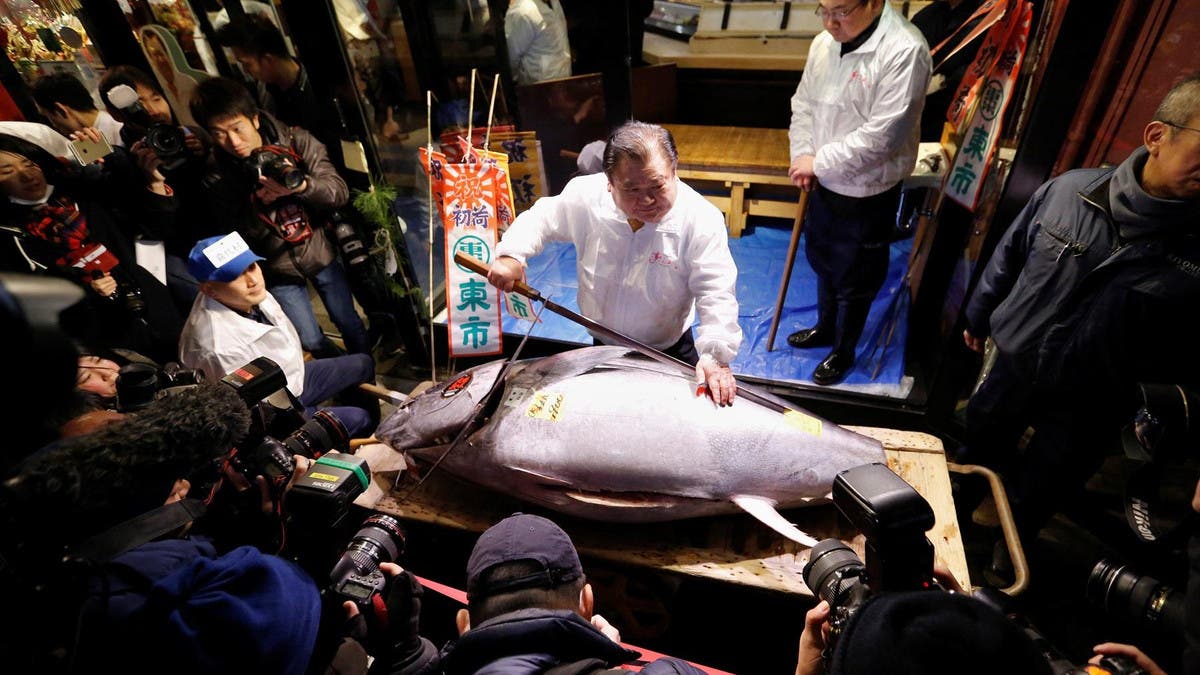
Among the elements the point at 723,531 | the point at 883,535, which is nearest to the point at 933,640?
A: the point at 883,535

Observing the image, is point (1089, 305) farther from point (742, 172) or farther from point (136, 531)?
point (136, 531)

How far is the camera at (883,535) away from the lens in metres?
1.23

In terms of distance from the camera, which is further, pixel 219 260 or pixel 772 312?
pixel 772 312

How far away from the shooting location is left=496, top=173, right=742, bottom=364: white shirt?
89.8 inches

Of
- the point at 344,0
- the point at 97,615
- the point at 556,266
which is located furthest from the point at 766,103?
the point at 97,615

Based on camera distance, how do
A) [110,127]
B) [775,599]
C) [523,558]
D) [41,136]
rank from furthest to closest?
[110,127] → [41,136] → [775,599] → [523,558]

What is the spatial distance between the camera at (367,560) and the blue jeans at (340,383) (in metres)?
1.40

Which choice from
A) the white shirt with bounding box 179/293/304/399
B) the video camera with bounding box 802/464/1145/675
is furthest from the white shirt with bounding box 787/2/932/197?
the white shirt with bounding box 179/293/304/399

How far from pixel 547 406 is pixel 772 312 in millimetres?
2422

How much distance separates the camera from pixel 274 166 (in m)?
3.12

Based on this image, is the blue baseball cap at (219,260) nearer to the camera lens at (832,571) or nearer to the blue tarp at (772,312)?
the blue tarp at (772,312)

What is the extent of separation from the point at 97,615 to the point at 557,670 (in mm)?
944

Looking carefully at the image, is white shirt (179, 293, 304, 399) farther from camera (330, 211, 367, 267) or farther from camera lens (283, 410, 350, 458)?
camera (330, 211, 367, 267)

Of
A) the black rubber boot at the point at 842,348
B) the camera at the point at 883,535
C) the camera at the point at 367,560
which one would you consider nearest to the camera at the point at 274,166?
the camera at the point at 367,560
